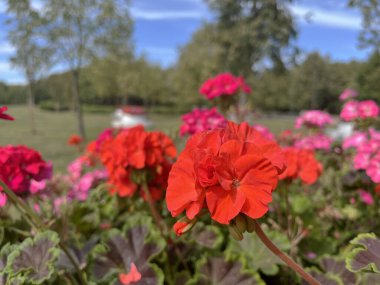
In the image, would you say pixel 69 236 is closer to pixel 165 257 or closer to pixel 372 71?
pixel 165 257

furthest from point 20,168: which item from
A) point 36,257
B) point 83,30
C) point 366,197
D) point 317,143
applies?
point 83,30

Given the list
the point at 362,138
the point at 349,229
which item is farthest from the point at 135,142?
the point at 362,138

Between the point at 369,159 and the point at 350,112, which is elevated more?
the point at 350,112

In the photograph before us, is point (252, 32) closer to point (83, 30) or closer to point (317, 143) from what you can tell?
point (83, 30)

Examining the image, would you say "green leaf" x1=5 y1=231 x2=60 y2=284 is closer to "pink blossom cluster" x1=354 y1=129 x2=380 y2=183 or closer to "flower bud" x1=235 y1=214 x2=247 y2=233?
"flower bud" x1=235 y1=214 x2=247 y2=233

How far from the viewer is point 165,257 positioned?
4.52 ft

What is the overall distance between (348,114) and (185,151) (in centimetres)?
190

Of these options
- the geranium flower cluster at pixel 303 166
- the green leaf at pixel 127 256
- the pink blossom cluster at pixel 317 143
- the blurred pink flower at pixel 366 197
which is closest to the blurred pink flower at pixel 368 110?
the blurred pink flower at pixel 366 197

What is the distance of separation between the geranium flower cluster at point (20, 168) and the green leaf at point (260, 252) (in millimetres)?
742

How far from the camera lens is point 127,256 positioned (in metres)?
1.32

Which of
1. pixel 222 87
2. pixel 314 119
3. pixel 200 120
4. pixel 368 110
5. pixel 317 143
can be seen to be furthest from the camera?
pixel 314 119

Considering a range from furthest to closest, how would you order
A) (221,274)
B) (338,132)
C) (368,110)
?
1. (338,132)
2. (368,110)
3. (221,274)

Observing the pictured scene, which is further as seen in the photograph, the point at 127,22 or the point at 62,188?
the point at 127,22

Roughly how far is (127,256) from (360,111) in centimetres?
174
